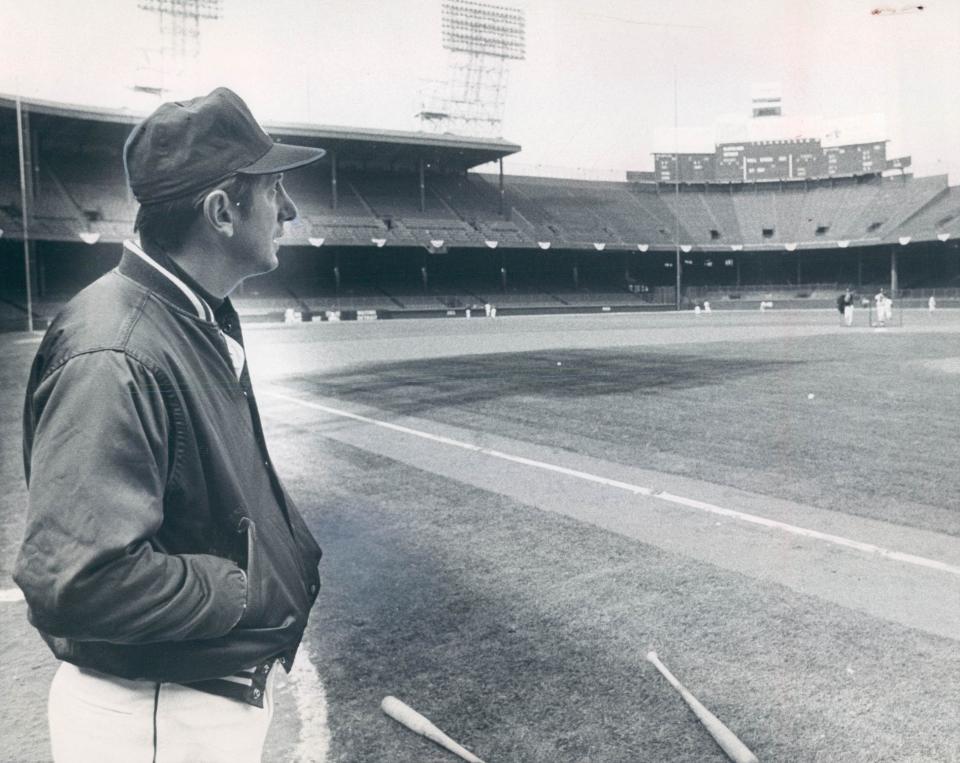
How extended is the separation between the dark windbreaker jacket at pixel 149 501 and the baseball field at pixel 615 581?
1.54m

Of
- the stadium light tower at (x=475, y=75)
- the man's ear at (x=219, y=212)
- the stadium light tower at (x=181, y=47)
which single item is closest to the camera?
the man's ear at (x=219, y=212)

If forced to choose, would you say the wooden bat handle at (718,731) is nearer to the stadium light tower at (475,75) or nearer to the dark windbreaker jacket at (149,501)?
the dark windbreaker jacket at (149,501)

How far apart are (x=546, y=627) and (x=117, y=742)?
2.55 m

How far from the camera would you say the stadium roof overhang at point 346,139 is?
30.5 m

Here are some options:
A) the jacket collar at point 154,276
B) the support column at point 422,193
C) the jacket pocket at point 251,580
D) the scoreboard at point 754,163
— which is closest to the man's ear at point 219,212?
the jacket collar at point 154,276

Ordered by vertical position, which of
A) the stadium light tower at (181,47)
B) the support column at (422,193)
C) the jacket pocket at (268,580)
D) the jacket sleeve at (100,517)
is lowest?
the jacket pocket at (268,580)

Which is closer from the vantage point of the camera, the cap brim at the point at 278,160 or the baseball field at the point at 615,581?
the cap brim at the point at 278,160

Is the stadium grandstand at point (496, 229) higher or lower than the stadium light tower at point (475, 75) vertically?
lower

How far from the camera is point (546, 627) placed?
12.5ft

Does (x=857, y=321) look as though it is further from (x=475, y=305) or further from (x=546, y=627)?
(x=546, y=627)

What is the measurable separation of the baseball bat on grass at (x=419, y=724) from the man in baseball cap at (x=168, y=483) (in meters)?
1.16

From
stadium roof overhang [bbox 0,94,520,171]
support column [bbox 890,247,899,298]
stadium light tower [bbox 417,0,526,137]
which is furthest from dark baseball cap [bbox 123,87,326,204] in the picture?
support column [bbox 890,247,899,298]

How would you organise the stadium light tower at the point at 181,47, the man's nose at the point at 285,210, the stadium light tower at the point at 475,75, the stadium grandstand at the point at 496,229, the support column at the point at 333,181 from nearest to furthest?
the man's nose at the point at 285,210, the stadium light tower at the point at 181,47, the stadium grandstand at the point at 496,229, the stadium light tower at the point at 475,75, the support column at the point at 333,181

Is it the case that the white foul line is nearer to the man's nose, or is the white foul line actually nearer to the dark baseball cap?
the man's nose
